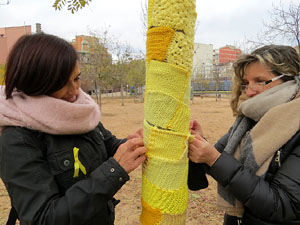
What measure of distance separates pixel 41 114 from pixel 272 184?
4.02 ft

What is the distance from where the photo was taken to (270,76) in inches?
54.2

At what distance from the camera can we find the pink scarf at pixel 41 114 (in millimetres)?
997

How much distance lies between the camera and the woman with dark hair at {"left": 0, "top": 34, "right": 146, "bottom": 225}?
92 cm

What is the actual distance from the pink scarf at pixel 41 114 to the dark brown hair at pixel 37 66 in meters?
0.04

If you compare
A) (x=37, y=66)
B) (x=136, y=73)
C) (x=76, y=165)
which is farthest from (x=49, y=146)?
(x=136, y=73)

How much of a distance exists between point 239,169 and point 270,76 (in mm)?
638

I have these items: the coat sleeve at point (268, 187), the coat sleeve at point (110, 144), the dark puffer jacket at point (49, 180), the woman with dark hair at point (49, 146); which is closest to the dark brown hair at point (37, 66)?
the woman with dark hair at point (49, 146)

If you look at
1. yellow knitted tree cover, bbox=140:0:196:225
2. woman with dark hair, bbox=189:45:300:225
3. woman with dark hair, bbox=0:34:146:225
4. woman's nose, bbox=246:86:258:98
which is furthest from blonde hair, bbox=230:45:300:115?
woman with dark hair, bbox=0:34:146:225

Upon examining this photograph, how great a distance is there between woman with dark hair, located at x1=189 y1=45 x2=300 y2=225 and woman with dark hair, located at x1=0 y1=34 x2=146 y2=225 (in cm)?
50

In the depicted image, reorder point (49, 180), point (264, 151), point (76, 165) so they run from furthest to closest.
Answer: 1. point (264, 151)
2. point (76, 165)
3. point (49, 180)

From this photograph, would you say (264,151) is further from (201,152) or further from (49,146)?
(49,146)

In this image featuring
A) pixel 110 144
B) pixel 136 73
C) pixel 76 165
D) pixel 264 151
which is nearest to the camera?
pixel 76 165

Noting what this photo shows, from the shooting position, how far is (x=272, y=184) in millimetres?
1153

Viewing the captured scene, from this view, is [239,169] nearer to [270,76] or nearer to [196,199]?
[270,76]
